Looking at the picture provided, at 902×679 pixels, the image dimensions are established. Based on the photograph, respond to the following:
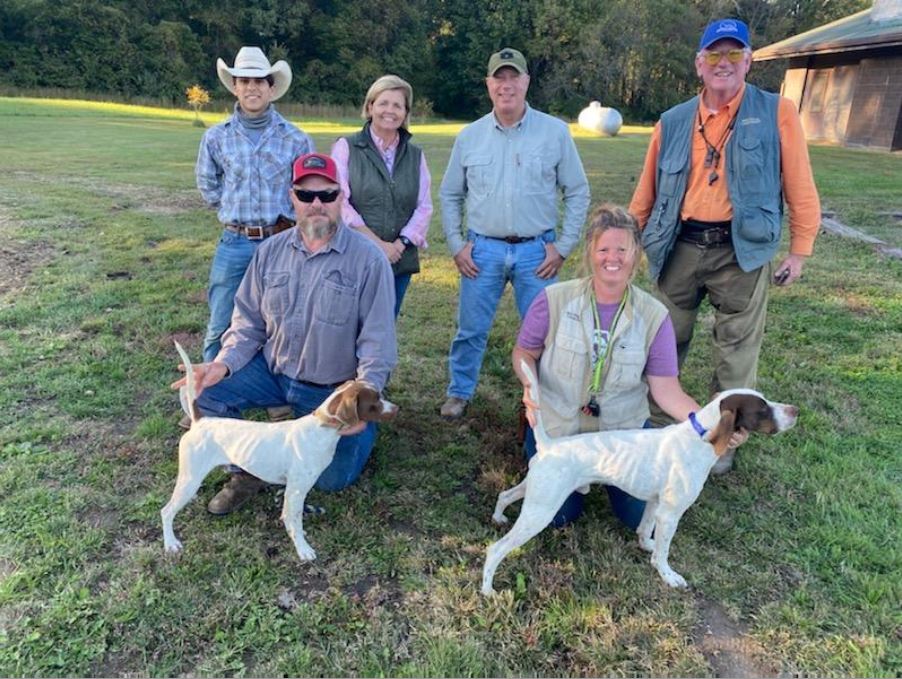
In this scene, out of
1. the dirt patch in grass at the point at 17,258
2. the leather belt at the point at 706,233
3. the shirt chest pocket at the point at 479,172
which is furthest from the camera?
the dirt patch in grass at the point at 17,258

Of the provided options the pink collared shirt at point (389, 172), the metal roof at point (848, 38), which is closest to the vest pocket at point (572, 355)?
the pink collared shirt at point (389, 172)

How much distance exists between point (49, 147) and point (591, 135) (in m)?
19.8

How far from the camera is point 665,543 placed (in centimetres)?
292

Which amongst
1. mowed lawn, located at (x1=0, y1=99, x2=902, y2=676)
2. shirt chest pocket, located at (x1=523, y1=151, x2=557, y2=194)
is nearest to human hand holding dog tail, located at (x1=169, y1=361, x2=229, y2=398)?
mowed lawn, located at (x1=0, y1=99, x2=902, y2=676)

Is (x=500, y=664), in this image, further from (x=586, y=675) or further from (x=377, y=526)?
(x=377, y=526)

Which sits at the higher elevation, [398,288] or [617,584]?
[398,288]

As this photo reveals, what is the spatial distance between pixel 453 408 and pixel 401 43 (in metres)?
54.3

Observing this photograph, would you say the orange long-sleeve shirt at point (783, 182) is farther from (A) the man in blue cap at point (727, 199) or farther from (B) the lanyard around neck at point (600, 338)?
(B) the lanyard around neck at point (600, 338)

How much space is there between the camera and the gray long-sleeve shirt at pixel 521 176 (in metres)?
4.14

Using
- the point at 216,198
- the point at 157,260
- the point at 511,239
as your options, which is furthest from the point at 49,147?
the point at 511,239

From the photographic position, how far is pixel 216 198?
454cm

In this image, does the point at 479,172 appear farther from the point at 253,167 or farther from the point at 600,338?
the point at 600,338

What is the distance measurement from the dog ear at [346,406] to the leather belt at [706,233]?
218 cm

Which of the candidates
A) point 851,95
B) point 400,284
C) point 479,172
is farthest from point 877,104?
point 400,284
